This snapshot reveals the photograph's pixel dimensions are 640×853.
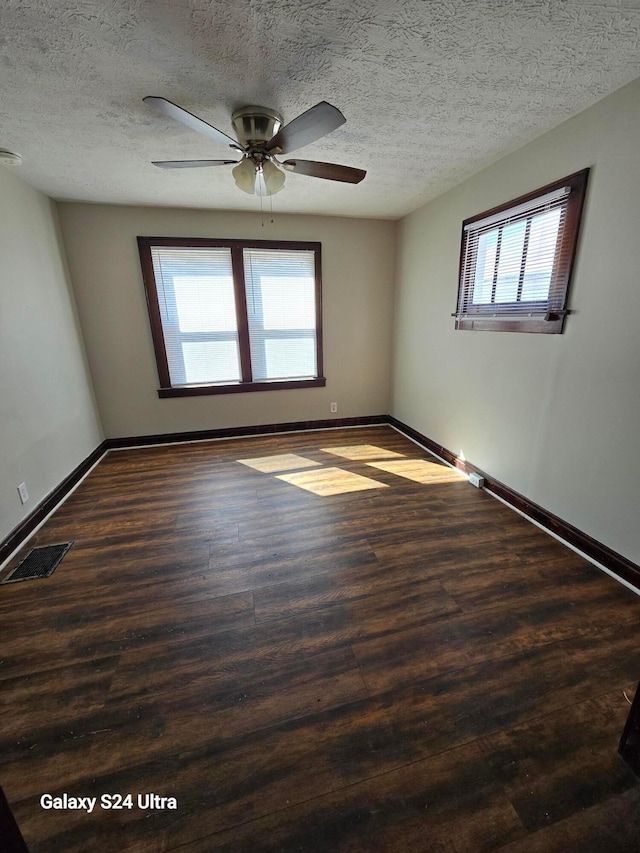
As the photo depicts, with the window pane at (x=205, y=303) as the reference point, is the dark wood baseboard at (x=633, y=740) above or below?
below

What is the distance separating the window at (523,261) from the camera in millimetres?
2084

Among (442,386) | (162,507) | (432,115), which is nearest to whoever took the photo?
(432,115)

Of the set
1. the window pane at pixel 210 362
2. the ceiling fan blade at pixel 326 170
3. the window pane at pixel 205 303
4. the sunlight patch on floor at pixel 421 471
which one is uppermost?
A: the ceiling fan blade at pixel 326 170

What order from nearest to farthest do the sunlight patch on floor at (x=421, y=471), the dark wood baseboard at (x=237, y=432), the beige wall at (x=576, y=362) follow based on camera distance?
the beige wall at (x=576, y=362)
the sunlight patch on floor at (x=421, y=471)
the dark wood baseboard at (x=237, y=432)

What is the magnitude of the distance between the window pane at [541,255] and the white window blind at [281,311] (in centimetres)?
233

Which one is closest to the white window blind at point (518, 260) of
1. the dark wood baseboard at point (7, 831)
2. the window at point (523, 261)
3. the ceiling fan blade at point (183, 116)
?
the window at point (523, 261)

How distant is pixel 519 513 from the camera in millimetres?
2561

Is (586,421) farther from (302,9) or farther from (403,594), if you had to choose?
(302,9)

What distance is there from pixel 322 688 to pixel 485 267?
3.08 m

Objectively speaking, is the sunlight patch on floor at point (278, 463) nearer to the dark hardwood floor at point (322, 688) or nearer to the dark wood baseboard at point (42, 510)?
the dark hardwood floor at point (322, 688)

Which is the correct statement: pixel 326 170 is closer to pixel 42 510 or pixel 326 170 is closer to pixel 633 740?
pixel 633 740

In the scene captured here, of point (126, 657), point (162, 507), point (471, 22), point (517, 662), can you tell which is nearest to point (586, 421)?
point (517, 662)

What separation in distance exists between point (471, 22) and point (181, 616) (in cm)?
290

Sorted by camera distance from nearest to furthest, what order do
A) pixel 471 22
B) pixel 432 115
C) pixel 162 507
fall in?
pixel 471 22 < pixel 432 115 < pixel 162 507
